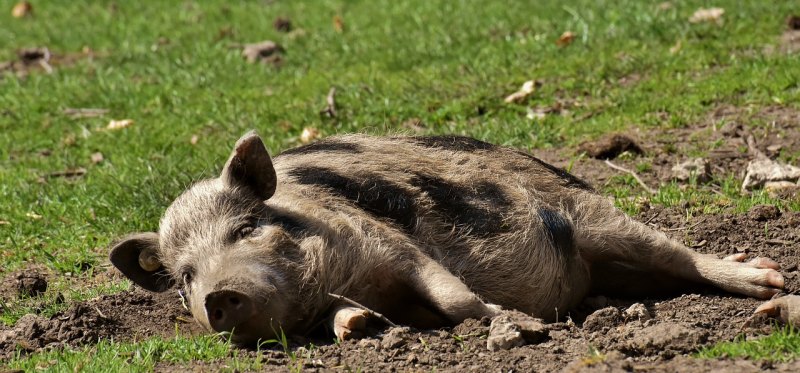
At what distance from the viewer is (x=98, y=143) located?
943 cm

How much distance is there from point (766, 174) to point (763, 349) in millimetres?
2951

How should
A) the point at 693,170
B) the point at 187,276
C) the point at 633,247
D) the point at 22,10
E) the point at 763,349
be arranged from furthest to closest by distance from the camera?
1. the point at 22,10
2. the point at 693,170
3. the point at 633,247
4. the point at 187,276
5. the point at 763,349

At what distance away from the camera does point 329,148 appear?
6000 millimetres

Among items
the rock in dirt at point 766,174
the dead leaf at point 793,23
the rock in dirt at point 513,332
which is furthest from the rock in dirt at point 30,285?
the dead leaf at point 793,23

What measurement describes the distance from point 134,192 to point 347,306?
3.09 meters

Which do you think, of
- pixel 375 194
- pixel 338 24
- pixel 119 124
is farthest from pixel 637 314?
pixel 338 24

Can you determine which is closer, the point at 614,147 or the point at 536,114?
the point at 614,147

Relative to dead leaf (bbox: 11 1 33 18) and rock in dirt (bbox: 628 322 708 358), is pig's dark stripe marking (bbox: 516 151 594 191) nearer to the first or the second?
rock in dirt (bbox: 628 322 708 358)

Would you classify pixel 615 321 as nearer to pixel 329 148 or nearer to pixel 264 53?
pixel 329 148

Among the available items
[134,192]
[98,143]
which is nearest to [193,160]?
[134,192]

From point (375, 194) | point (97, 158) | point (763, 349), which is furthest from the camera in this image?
point (97, 158)

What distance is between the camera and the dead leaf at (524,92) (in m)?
9.02

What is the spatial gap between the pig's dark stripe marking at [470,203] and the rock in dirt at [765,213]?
1536 mm

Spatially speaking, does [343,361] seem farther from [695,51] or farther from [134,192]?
[695,51]
